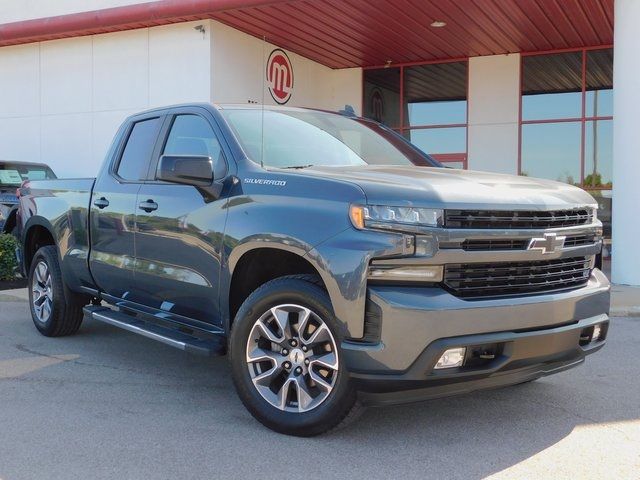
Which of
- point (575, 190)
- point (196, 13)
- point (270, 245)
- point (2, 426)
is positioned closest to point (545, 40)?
point (196, 13)

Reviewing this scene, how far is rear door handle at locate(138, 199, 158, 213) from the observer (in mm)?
4746

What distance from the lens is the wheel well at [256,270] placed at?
398 centimetres

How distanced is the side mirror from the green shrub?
20.0 feet

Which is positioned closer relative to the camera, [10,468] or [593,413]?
[10,468]

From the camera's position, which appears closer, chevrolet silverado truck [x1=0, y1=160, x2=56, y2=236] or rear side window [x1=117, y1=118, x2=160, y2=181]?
rear side window [x1=117, y1=118, x2=160, y2=181]

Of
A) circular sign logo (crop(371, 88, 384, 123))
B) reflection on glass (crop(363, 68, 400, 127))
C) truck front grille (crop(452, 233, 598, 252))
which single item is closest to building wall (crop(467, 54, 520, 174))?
reflection on glass (crop(363, 68, 400, 127))

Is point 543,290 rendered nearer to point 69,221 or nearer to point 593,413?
point 593,413

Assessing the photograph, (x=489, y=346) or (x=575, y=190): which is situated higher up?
(x=575, y=190)

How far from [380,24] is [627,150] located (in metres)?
5.83

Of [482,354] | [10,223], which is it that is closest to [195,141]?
[482,354]

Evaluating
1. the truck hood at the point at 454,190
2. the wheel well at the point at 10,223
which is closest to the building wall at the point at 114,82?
the wheel well at the point at 10,223

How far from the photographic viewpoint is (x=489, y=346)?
11.1 feet

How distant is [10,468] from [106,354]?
2443 millimetres

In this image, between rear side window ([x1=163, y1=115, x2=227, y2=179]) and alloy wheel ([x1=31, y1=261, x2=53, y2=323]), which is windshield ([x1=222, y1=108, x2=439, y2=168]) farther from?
alloy wheel ([x1=31, y1=261, x2=53, y2=323])
